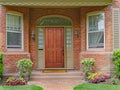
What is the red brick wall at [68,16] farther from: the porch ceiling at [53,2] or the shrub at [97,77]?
the shrub at [97,77]

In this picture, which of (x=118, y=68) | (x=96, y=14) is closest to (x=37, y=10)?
(x=96, y=14)

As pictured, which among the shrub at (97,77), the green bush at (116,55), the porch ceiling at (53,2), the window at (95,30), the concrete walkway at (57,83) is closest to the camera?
the concrete walkway at (57,83)

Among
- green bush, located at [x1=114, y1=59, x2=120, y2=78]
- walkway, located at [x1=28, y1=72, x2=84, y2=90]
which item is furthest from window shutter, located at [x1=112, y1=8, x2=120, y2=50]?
walkway, located at [x1=28, y1=72, x2=84, y2=90]

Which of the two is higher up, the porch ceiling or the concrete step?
the porch ceiling

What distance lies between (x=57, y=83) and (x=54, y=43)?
11.5ft

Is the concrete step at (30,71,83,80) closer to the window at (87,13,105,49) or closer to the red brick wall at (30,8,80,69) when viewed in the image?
the red brick wall at (30,8,80,69)

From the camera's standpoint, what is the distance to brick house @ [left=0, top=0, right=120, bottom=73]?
14.2m

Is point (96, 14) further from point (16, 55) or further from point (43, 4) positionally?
point (16, 55)

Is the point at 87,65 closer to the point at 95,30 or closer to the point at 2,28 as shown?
the point at 95,30

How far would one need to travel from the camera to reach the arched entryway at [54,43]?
53.6 feet

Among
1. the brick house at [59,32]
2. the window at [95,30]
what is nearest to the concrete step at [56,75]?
the brick house at [59,32]

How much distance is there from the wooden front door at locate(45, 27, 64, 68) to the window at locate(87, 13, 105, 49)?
5.66 feet

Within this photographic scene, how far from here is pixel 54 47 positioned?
53.7 ft

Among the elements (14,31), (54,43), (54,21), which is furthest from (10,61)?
(54,21)
